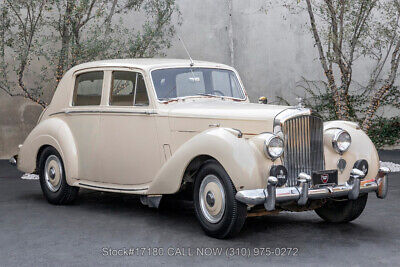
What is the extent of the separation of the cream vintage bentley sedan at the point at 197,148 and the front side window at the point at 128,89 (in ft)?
0.04

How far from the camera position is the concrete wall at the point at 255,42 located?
14.3 meters

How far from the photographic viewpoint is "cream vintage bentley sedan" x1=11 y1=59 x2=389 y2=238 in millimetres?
5473

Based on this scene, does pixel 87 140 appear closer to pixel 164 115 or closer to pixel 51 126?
pixel 51 126

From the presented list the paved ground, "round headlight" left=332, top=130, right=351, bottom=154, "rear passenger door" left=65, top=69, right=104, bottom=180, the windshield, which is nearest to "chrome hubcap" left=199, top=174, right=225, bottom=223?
the paved ground

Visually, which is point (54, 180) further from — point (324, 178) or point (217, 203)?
point (324, 178)

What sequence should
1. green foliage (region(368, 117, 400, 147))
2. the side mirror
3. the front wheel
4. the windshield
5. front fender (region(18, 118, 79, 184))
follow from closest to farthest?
the front wheel < the windshield < the side mirror < front fender (region(18, 118, 79, 184)) < green foliage (region(368, 117, 400, 147))

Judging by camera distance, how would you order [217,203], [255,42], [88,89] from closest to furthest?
1. [217,203]
2. [88,89]
3. [255,42]

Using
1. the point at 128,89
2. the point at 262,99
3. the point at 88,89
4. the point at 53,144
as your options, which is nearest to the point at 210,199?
the point at 262,99

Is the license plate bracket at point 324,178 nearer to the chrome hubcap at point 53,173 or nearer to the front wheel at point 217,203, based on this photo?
the front wheel at point 217,203

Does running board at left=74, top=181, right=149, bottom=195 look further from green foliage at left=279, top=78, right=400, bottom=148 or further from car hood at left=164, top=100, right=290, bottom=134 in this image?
green foliage at left=279, top=78, right=400, bottom=148

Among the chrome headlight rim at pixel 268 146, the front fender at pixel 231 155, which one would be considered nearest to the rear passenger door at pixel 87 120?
the front fender at pixel 231 155

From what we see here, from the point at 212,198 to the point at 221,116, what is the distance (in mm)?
810

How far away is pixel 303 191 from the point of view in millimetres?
5371

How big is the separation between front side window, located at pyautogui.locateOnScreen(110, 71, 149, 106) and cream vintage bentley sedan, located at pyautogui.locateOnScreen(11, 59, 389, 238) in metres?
0.01
